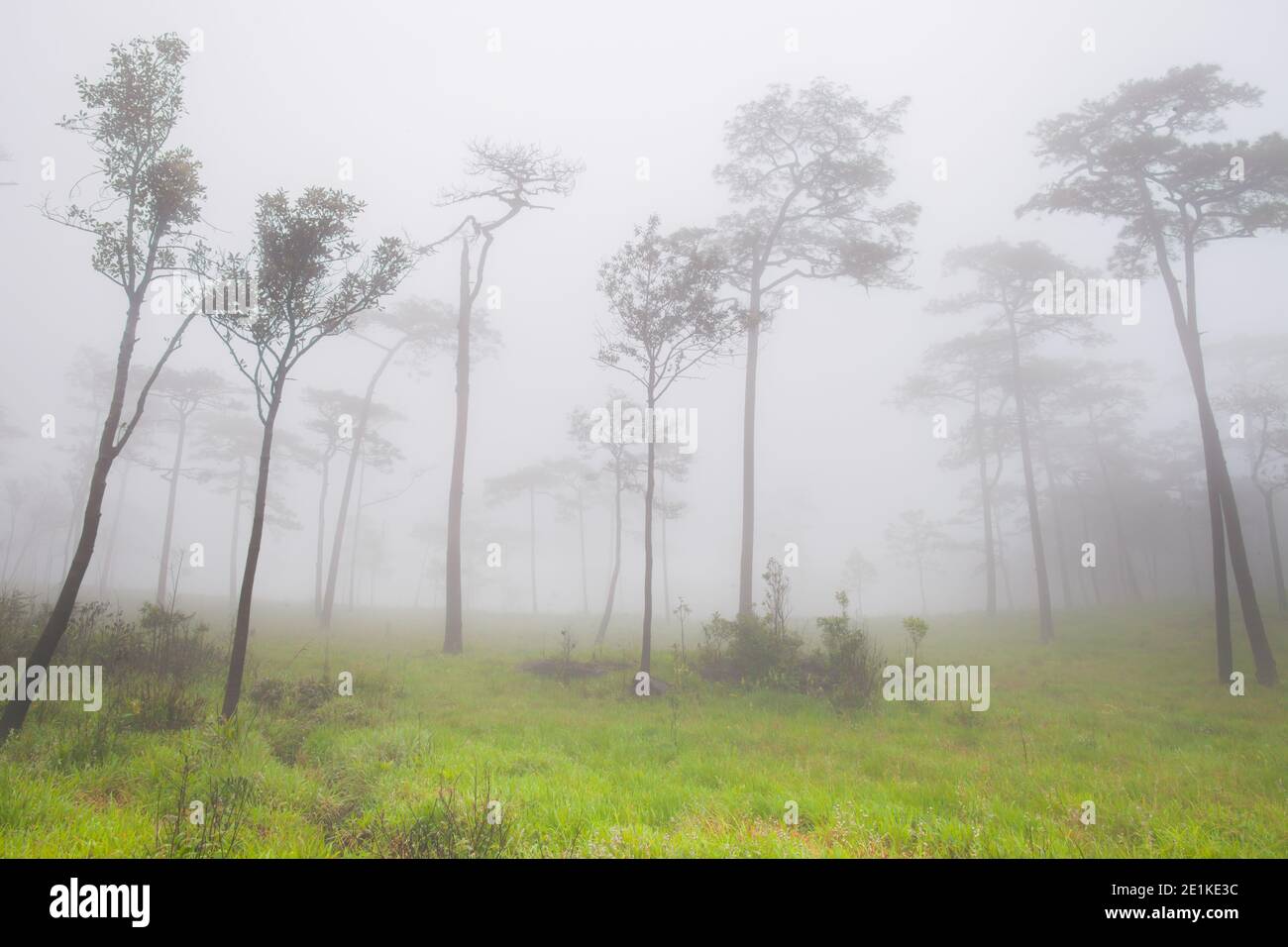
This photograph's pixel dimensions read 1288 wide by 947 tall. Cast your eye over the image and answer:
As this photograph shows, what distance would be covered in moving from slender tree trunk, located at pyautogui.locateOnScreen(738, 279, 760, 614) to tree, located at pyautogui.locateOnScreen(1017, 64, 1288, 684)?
28.9 ft

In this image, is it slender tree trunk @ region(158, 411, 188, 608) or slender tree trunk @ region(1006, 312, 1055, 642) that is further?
slender tree trunk @ region(158, 411, 188, 608)

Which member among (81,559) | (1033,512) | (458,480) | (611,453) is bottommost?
(81,559)

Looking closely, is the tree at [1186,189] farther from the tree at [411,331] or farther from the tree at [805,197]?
the tree at [411,331]

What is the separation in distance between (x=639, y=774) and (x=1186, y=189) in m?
20.7

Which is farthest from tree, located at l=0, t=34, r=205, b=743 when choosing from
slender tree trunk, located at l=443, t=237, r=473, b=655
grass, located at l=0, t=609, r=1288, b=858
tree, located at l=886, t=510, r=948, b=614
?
tree, located at l=886, t=510, r=948, b=614

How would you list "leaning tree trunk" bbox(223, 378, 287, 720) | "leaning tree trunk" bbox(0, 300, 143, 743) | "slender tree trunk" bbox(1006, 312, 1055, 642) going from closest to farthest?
"leaning tree trunk" bbox(0, 300, 143, 743) < "leaning tree trunk" bbox(223, 378, 287, 720) < "slender tree trunk" bbox(1006, 312, 1055, 642)

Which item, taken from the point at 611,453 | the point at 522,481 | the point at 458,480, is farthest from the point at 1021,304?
the point at 522,481

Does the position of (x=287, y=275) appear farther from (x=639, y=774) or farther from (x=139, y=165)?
(x=639, y=774)

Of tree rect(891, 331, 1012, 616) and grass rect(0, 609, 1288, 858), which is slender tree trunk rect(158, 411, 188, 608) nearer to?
grass rect(0, 609, 1288, 858)

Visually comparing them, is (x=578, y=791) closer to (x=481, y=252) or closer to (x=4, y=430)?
(x=481, y=252)

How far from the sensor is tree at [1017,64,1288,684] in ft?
45.1

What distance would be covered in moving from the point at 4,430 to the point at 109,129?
132 ft

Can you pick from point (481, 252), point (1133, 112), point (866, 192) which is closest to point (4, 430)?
point (481, 252)

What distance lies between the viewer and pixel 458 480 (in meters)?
18.4
